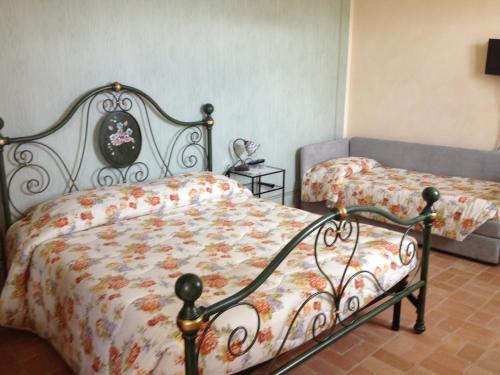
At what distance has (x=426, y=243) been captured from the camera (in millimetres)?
2305

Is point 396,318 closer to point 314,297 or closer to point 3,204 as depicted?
point 314,297

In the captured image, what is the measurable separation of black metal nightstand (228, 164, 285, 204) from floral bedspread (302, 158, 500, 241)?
0.32 m

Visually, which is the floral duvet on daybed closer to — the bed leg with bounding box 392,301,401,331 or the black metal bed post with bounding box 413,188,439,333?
the black metal bed post with bounding box 413,188,439,333

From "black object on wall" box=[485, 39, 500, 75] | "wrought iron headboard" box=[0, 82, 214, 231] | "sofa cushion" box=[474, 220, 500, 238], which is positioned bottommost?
"sofa cushion" box=[474, 220, 500, 238]

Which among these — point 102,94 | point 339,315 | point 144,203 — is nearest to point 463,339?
point 339,315

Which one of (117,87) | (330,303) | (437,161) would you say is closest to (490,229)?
(437,161)

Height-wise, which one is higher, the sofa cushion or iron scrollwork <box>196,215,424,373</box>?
iron scrollwork <box>196,215,424,373</box>

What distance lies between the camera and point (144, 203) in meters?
2.68

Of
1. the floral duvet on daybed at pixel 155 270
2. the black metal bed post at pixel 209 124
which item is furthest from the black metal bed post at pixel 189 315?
the black metal bed post at pixel 209 124

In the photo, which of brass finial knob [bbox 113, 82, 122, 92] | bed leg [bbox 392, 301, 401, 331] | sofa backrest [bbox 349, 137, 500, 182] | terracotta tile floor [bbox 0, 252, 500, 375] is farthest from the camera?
sofa backrest [bbox 349, 137, 500, 182]

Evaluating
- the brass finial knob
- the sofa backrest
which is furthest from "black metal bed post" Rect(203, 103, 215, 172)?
the sofa backrest

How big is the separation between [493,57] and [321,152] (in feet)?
5.22

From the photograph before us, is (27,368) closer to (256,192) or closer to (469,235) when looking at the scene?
(256,192)

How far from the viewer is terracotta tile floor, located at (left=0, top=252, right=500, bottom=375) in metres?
2.16
